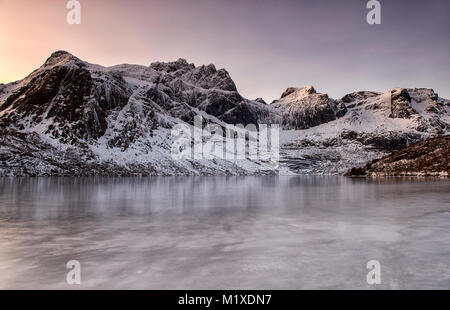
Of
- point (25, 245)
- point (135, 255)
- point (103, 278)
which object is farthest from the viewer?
point (25, 245)

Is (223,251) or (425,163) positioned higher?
(425,163)

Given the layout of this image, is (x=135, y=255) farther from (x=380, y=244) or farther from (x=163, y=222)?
(x=380, y=244)

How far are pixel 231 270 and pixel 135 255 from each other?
4.75 metres

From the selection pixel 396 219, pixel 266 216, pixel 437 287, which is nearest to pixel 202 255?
pixel 437 287

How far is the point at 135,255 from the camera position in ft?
49.2

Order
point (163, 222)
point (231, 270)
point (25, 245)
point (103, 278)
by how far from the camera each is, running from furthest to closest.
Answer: point (163, 222), point (25, 245), point (231, 270), point (103, 278)

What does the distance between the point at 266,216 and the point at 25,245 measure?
58.4ft

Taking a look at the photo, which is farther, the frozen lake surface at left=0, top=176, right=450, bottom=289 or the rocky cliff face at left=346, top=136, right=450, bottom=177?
the rocky cliff face at left=346, top=136, right=450, bottom=177

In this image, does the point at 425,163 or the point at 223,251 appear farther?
the point at 425,163

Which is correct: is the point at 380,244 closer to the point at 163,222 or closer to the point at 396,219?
the point at 396,219

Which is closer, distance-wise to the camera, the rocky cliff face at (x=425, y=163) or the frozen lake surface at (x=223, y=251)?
the frozen lake surface at (x=223, y=251)
